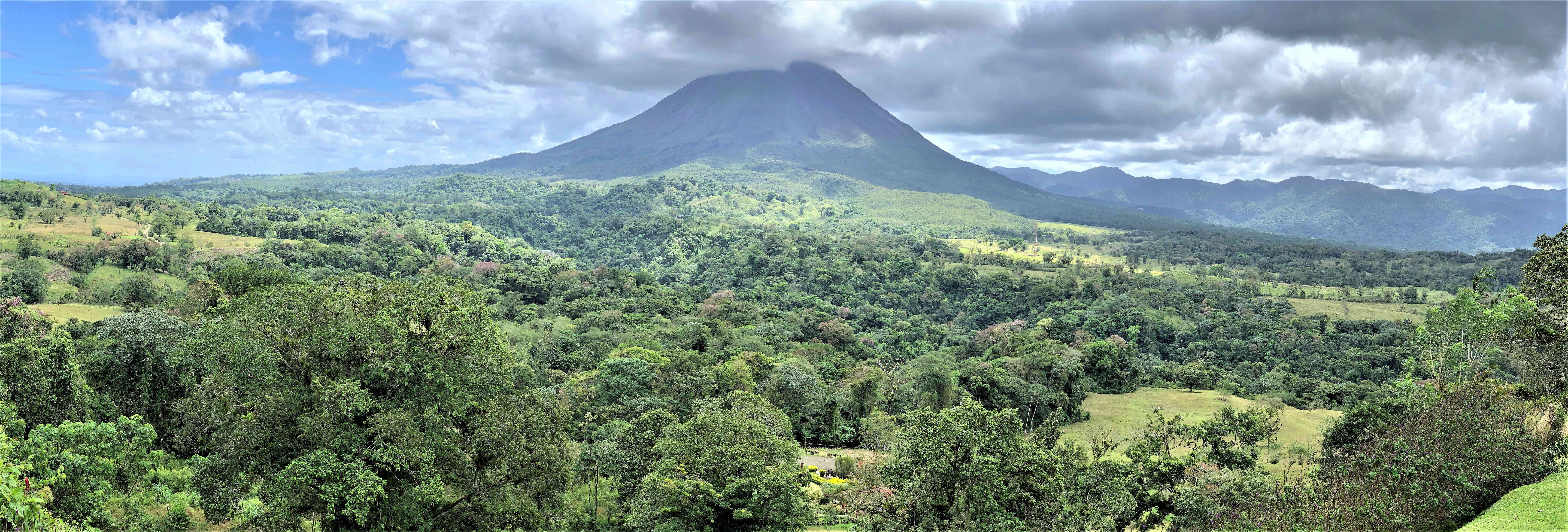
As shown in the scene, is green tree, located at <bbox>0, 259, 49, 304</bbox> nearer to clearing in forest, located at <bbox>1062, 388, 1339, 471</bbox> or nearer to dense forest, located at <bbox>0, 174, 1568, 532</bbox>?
dense forest, located at <bbox>0, 174, 1568, 532</bbox>

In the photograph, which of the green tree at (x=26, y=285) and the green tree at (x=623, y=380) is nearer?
the green tree at (x=623, y=380)

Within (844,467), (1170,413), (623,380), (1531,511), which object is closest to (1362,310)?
(1170,413)

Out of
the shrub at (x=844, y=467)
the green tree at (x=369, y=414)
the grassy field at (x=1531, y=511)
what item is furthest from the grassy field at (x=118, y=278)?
the grassy field at (x=1531, y=511)

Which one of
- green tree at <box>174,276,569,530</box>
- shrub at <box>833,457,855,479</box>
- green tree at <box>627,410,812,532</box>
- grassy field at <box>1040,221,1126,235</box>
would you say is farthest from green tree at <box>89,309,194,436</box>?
grassy field at <box>1040,221,1126,235</box>

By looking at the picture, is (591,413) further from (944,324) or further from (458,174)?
(458,174)

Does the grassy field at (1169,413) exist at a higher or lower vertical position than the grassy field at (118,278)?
lower

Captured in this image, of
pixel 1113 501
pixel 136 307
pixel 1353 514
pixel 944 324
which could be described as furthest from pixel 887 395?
pixel 944 324

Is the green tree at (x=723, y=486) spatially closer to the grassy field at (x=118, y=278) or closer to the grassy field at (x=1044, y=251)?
the grassy field at (x=118, y=278)

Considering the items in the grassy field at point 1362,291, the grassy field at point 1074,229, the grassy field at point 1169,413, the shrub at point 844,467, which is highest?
the grassy field at point 1074,229
